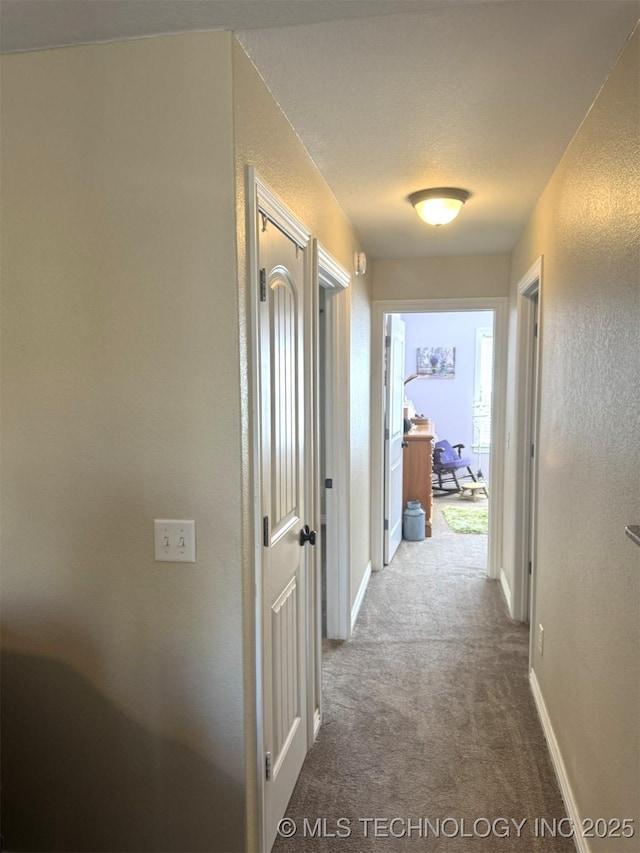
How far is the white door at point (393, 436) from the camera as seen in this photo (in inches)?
178

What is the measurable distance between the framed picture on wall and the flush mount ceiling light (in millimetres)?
5210

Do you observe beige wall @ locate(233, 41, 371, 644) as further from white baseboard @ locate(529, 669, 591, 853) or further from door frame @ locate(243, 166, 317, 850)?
white baseboard @ locate(529, 669, 591, 853)

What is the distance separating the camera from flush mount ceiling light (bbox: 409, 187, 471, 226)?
2.71m

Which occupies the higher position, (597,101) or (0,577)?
(597,101)

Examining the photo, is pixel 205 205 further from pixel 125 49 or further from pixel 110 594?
pixel 110 594

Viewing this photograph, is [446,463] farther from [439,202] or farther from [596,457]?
[596,457]

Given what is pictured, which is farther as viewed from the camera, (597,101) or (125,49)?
(597,101)

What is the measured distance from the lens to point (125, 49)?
1.54 metres

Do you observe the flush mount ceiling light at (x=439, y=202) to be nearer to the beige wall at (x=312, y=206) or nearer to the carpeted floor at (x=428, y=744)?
the beige wall at (x=312, y=206)

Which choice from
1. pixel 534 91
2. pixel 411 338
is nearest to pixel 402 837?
pixel 534 91

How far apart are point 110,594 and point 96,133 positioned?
1265mm

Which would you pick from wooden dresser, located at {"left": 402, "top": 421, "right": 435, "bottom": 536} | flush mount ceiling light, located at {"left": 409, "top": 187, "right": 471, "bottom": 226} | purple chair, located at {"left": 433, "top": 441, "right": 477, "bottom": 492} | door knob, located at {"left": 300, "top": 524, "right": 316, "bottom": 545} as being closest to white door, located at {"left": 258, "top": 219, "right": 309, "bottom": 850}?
door knob, located at {"left": 300, "top": 524, "right": 316, "bottom": 545}

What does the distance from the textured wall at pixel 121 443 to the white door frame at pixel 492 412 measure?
2862 millimetres

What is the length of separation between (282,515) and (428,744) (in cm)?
125
